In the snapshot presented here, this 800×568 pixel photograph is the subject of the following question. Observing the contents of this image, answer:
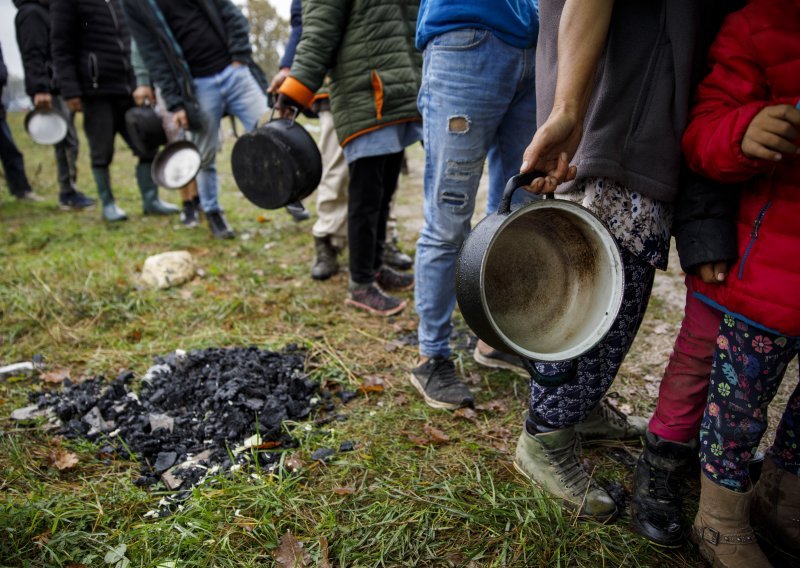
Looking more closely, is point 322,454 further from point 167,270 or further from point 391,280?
point 167,270

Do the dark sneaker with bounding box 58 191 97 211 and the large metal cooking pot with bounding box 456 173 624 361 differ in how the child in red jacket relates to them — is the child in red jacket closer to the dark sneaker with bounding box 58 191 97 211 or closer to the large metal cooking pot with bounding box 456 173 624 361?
the large metal cooking pot with bounding box 456 173 624 361

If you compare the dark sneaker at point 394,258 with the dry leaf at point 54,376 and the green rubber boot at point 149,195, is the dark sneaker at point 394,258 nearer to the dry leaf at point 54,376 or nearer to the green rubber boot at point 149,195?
the dry leaf at point 54,376

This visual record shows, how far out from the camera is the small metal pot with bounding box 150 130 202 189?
4.80 meters

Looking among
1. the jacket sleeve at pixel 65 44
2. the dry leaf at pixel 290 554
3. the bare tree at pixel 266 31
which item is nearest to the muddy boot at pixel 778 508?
the dry leaf at pixel 290 554

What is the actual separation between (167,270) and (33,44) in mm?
3903

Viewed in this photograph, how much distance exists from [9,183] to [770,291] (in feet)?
27.2

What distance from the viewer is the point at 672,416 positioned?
1715mm

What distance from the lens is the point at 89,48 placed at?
521 centimetres

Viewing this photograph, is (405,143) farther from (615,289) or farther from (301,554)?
(301,554)

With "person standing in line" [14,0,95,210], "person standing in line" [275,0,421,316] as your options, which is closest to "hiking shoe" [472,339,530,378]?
"person standing in line" [275,0,421,316]

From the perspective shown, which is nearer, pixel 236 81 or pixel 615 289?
pixel 615 289

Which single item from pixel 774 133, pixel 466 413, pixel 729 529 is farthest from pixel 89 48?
pixel 729 529

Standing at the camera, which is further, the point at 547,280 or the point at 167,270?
the point at 167,270

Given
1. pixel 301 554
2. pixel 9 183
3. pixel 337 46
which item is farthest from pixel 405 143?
pixel 9 183
